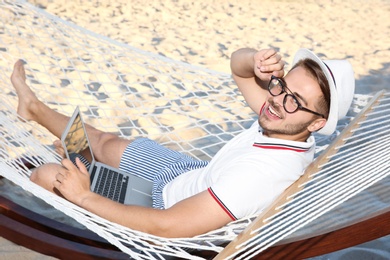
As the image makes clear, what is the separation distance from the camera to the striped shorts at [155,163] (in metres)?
1.79

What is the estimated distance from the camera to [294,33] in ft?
14.5

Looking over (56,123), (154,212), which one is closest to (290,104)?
(154,212)

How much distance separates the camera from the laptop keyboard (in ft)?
5.67

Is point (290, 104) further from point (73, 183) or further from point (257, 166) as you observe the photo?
point (73, 183)

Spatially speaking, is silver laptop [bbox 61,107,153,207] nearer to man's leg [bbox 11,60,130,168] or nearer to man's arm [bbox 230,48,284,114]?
man's leg [bbox 11,60,130,168]

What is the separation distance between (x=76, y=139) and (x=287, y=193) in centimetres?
63

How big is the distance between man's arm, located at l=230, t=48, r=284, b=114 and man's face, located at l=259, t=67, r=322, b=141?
5.0 inches

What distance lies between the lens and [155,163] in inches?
73.9

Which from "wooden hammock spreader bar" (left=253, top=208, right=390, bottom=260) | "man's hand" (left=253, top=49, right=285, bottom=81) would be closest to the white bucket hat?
"man's hand" (left=253, top=49, right=285, bottom=81)

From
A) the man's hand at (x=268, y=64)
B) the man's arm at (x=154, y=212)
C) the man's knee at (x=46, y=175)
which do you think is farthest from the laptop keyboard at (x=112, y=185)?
the man's hand at (x=268, y=64)

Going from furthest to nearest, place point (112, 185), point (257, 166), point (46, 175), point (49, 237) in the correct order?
point (112, 185), point (46, 175), point (49, 237), point (257, 166)

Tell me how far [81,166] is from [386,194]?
1.31 m

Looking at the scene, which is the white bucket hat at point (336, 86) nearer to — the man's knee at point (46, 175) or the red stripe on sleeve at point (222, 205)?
the red stripe on sleeve at point (222, 205)

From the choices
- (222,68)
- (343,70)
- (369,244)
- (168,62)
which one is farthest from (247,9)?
(343,70)
